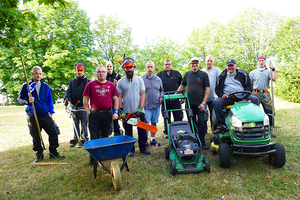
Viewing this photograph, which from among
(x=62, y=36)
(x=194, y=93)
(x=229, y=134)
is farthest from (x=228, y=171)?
(x=62, y=36)

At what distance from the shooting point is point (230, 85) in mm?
4180

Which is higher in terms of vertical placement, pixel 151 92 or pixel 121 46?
pixel 121 46

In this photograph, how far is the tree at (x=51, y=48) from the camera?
51.2ft

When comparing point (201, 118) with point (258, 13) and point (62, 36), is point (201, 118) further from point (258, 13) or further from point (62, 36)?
point (258, 13)

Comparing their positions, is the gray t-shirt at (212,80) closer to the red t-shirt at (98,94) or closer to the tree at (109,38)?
the red t-shirt at (98,94)

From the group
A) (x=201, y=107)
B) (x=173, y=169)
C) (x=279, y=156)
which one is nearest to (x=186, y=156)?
(x=173, y=169)

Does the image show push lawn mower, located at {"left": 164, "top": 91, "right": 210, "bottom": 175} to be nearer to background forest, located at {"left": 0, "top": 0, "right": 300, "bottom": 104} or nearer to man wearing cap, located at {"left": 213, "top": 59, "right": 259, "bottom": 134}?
man wearing cap, located at {"left": 213, "top": 59, "right": 259, "bottom": 134}

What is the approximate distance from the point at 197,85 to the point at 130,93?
155 cm

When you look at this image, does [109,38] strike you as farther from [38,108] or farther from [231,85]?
[231,85]

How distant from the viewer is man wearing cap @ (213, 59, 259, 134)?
3.98 meters

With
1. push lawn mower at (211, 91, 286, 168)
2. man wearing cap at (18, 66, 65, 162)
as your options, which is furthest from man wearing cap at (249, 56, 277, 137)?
man wearing cap at (18, 66, 65, 162)

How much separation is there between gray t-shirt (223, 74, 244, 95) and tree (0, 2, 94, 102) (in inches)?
562

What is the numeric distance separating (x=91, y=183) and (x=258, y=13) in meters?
24.1

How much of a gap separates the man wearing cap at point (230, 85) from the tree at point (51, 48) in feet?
46.7
